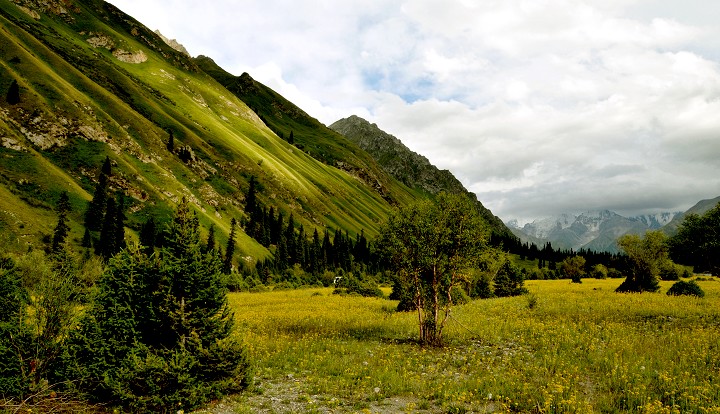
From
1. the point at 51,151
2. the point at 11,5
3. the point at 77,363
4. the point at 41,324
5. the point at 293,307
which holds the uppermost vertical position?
the point at 11,5

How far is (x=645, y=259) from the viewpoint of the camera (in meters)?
50.7

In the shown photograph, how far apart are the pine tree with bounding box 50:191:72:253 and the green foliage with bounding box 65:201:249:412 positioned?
72836 mm

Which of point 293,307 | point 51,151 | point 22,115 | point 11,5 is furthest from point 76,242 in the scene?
point 11,5

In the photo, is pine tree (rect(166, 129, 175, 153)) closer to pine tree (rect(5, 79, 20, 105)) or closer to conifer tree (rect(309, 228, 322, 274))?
pine tree (rect(5, 79, 20, 105))

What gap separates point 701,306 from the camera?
31.9m

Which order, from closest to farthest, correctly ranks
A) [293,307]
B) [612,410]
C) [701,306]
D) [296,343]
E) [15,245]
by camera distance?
[612,410]
[296,343]
[701,306]
[293,307]
[15,245]

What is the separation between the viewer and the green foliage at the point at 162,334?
1209 centimetres

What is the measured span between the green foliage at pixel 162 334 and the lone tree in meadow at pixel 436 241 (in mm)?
11504

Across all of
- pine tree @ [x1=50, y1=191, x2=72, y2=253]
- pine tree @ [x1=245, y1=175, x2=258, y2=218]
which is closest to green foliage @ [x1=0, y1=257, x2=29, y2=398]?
pine tree @ [x1=50, y1=191, x2=72, y2=253]

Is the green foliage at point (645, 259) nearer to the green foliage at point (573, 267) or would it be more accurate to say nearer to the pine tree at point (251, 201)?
the green foliage at point (573, 267)

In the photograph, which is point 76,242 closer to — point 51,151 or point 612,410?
point 51,151

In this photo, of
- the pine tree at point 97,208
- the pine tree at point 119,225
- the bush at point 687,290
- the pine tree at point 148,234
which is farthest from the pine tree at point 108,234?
the bush at point 687,290

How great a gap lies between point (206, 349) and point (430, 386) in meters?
8.65

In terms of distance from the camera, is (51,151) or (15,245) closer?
(15,245)
